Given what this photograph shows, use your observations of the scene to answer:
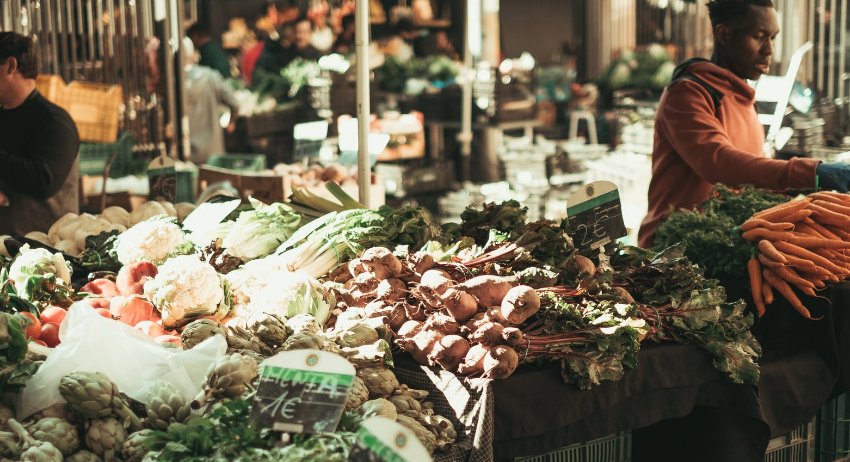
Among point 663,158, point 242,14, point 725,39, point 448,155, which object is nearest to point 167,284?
point 663,158

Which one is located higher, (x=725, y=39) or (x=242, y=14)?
(x=242, y=14)

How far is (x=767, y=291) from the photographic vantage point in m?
3.15

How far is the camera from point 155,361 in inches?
92.5

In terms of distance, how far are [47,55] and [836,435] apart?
19.5 ft

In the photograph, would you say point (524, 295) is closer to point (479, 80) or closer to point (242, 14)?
point (479, 80)

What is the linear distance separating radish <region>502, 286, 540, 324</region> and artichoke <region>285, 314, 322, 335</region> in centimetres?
54

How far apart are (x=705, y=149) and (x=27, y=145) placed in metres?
2.99

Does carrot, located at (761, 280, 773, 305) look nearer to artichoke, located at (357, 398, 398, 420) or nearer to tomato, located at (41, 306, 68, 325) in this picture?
artichoke, located at (357, 398, 398, 420)

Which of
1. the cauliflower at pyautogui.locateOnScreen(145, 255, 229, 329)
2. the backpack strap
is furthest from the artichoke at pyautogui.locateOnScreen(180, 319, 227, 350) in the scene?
the backpack strap

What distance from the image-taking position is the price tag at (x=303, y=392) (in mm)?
1905

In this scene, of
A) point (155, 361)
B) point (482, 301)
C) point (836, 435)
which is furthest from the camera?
point (836, 435)

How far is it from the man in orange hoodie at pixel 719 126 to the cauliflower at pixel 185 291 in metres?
1.88

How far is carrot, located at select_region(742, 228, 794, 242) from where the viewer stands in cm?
312

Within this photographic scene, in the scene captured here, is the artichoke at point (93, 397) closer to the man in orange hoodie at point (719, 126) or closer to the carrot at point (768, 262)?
the carrot at point (768, 262)
